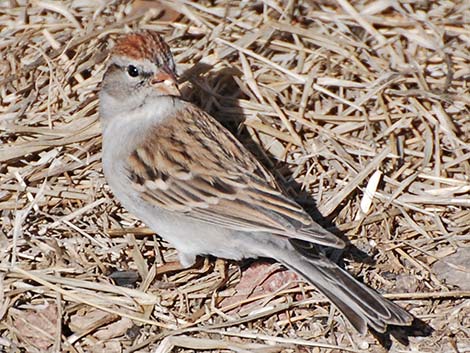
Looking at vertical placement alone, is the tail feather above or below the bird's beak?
below

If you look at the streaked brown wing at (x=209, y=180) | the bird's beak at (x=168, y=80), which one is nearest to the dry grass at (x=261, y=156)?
the streaked brown wing at (x=209, y=180)

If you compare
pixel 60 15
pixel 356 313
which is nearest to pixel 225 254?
pixel 356 313

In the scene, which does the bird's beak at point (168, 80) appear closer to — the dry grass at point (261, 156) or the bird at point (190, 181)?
the bird at point (190, 181)

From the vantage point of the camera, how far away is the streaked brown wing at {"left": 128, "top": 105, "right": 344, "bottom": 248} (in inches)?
174

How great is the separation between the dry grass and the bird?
7.1 inches

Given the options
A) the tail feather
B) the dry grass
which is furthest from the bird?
the dry grass

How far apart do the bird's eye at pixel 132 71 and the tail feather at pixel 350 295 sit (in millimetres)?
1101

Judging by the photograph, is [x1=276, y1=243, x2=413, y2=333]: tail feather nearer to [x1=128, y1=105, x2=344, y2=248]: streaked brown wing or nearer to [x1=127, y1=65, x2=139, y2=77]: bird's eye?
[x1=128, y1=105, x2=344, y2=248]: streaked brown wing

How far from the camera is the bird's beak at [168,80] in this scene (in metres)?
4.67

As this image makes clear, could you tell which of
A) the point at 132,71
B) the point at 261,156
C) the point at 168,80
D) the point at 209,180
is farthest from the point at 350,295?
the point at 132,71

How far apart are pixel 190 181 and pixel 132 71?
22.5 inches

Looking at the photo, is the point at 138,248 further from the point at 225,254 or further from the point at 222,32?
the point at 222,32

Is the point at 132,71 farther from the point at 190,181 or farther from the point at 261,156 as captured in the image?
the point at 261,156

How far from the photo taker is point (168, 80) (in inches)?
184
